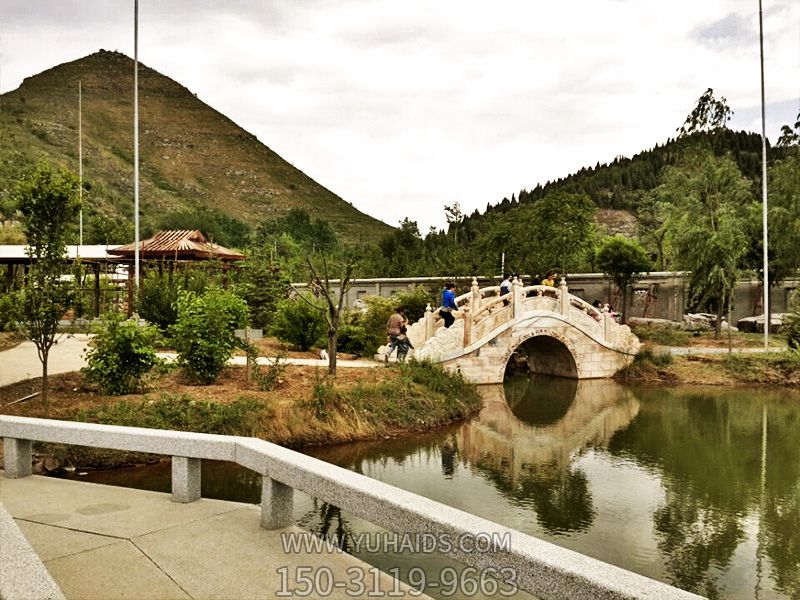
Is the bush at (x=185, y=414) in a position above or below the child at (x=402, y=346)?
below

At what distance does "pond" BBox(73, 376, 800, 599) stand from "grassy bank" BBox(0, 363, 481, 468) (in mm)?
415

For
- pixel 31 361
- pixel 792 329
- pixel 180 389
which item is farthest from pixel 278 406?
pixel 792 329

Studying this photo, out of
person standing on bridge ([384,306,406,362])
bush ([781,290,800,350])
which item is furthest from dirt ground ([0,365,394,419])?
bush ([781,290,800,350])

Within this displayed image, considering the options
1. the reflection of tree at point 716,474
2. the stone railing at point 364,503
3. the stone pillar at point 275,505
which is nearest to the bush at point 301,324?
the reflection of tree at point 716,474

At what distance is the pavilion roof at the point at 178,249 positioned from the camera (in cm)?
2186

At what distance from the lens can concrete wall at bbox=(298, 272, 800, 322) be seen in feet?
101

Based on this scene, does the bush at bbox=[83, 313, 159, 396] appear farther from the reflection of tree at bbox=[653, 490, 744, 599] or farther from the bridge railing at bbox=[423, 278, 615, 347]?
the bridge railing at bbox=[423, 278, 615, 347]

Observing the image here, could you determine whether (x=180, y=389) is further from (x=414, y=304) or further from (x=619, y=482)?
(x=414, y=304)

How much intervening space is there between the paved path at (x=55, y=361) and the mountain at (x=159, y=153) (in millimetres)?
34732

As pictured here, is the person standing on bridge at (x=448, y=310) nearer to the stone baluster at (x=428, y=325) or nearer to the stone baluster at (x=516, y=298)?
the stone baluster at (x=428, y=325)

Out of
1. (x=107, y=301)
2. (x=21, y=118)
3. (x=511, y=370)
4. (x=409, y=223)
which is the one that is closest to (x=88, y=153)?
(x=21, y=118)

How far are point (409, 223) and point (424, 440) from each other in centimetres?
3809

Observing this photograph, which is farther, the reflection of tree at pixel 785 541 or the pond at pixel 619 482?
the pond at pixel 619 482

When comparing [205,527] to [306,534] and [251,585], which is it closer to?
[306,534]
